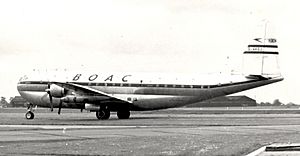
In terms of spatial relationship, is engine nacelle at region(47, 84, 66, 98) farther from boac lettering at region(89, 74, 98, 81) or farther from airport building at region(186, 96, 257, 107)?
airport building at region(186, 96, 257, 107)

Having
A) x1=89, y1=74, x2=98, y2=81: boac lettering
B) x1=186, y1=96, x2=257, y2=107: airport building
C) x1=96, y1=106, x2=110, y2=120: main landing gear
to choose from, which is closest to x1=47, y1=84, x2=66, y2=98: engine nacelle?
x1=96, y1=106, x2=110, y2=120: main landing gear

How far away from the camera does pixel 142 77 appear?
48.7 metres

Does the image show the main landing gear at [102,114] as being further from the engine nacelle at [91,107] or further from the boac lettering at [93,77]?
Answer: the boac lettering at [93,77]

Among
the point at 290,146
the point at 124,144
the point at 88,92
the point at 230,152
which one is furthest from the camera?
the point at 88,92

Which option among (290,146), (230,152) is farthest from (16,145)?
(290,146)

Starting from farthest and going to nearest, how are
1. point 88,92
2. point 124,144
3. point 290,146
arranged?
point 88,92
point 124,144
point 290,146

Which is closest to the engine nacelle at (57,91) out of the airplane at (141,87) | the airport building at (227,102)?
the airplane at (141,87)

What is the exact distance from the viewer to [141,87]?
159 feet

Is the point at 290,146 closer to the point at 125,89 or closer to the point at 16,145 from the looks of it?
the point at 16,145

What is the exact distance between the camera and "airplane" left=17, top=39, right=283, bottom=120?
46.8 metres

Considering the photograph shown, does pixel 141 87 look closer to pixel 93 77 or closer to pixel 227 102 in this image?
pixel 93 77

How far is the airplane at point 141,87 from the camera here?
46.8 m

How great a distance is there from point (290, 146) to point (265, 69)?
97.3 ft

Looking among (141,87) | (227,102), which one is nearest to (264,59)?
(141,87)
